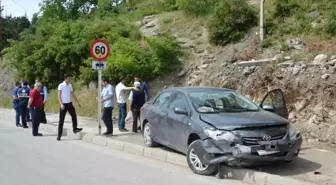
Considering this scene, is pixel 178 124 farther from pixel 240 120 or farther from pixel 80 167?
pixel 80 167

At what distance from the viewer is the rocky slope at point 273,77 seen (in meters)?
10.6

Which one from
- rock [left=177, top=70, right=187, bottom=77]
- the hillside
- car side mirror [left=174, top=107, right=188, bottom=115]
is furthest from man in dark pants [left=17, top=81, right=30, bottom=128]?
car side mirror [left=174, top=107, right=188, bottom=115]

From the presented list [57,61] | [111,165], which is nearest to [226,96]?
[111,165]

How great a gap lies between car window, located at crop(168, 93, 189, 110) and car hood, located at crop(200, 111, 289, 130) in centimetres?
83

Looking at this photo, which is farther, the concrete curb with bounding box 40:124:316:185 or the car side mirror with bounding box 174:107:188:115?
the car side mirror with bounding box 174:107:188:115

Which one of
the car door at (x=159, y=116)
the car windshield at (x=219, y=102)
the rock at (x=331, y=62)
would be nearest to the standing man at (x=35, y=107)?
the car door at (x=159, y=116)

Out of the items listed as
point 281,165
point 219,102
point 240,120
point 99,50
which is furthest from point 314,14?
point 240,120

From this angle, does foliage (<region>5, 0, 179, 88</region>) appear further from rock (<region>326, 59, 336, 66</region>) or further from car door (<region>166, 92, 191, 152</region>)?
car door (<region>166, 92, 191, 152</region>)

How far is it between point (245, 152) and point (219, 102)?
172 cm

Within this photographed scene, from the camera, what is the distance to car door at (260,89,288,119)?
9.17 m

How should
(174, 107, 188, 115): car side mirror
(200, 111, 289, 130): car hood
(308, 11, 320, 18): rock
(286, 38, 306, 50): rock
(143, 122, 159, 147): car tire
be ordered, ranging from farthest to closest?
(308, 11, 320, 18): rock < (286, 38, 306, 50): rock < (143, 122, 159, 147): car tire < (174, 107, 188, 115): car side mirror < (200, 111, 289, 130): car hood

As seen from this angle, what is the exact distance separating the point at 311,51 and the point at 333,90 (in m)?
2.67

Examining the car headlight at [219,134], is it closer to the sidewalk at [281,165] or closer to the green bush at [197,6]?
the sidewalk at [281,165]

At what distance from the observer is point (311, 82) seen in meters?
11.5
